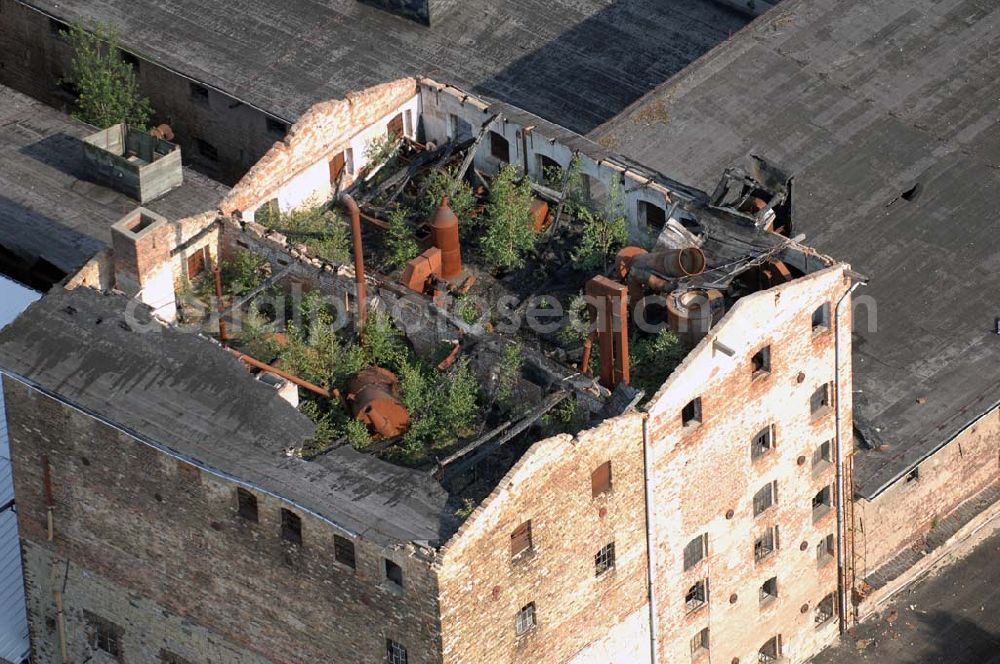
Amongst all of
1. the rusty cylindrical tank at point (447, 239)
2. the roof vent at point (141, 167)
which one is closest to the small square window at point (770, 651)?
the rusty cylindrical tank at point (447, 239)

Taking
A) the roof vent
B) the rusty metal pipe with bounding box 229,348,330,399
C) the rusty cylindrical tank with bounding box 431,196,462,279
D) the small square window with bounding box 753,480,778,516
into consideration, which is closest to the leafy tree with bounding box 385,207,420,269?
the rusty cylindrical tank with bounding box 431,196,462,279

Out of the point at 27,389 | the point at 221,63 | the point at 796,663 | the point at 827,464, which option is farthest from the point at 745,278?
the point at 221,63

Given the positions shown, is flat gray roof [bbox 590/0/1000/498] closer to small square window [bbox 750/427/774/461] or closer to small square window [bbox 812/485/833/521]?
small square window [bbox 812/485/833/521]

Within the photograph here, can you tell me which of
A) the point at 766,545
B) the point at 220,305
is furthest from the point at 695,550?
the point at 220,305

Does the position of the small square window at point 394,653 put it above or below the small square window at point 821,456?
above

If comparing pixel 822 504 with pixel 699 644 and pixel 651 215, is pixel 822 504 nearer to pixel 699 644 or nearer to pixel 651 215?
pixel 699 644

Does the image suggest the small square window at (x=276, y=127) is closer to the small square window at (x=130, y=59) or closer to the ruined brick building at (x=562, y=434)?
the small square window at (x=130, y=59)

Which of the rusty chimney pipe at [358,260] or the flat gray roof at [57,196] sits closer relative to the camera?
the rusty chimney pipe at [358,260]
